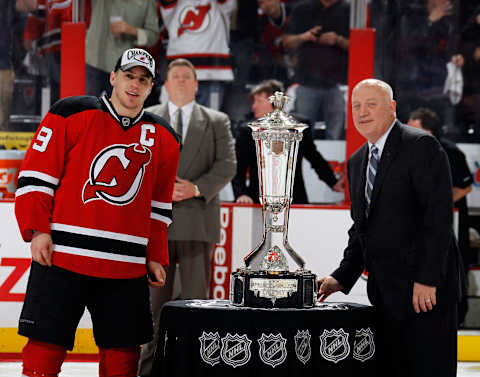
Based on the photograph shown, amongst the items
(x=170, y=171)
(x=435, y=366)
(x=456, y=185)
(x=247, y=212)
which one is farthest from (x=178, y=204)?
(x=456, y=185)

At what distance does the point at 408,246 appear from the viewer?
9.17 ft

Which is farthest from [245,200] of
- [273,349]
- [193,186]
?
[273,349]

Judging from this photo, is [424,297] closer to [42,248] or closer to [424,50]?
[42,248]

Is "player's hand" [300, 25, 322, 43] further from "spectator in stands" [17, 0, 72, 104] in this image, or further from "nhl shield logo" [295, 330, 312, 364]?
"nhl shield logo" [295, 330, 312, 364]

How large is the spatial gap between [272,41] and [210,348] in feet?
15.6

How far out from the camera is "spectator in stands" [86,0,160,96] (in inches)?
250

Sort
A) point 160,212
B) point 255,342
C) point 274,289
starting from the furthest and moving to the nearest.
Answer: point 160,212
point 274,289
point 255,342

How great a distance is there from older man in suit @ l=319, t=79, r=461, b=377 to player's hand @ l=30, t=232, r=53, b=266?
1.05 meters

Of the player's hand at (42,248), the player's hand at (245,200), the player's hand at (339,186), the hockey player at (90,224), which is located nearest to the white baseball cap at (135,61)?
the hockey player at (90,224)

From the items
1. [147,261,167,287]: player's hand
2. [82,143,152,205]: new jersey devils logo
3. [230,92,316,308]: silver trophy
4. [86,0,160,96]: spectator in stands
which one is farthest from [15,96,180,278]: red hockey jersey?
[86,0,160,96]: spectator in stands

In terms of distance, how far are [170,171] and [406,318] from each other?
951 mm

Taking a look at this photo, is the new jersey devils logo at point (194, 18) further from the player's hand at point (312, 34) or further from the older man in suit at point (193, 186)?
the older man in suit at point (193, 186)

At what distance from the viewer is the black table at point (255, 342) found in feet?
8.23

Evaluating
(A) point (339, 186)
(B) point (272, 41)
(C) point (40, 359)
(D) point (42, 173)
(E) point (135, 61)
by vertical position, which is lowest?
(C) point (40, 359)
